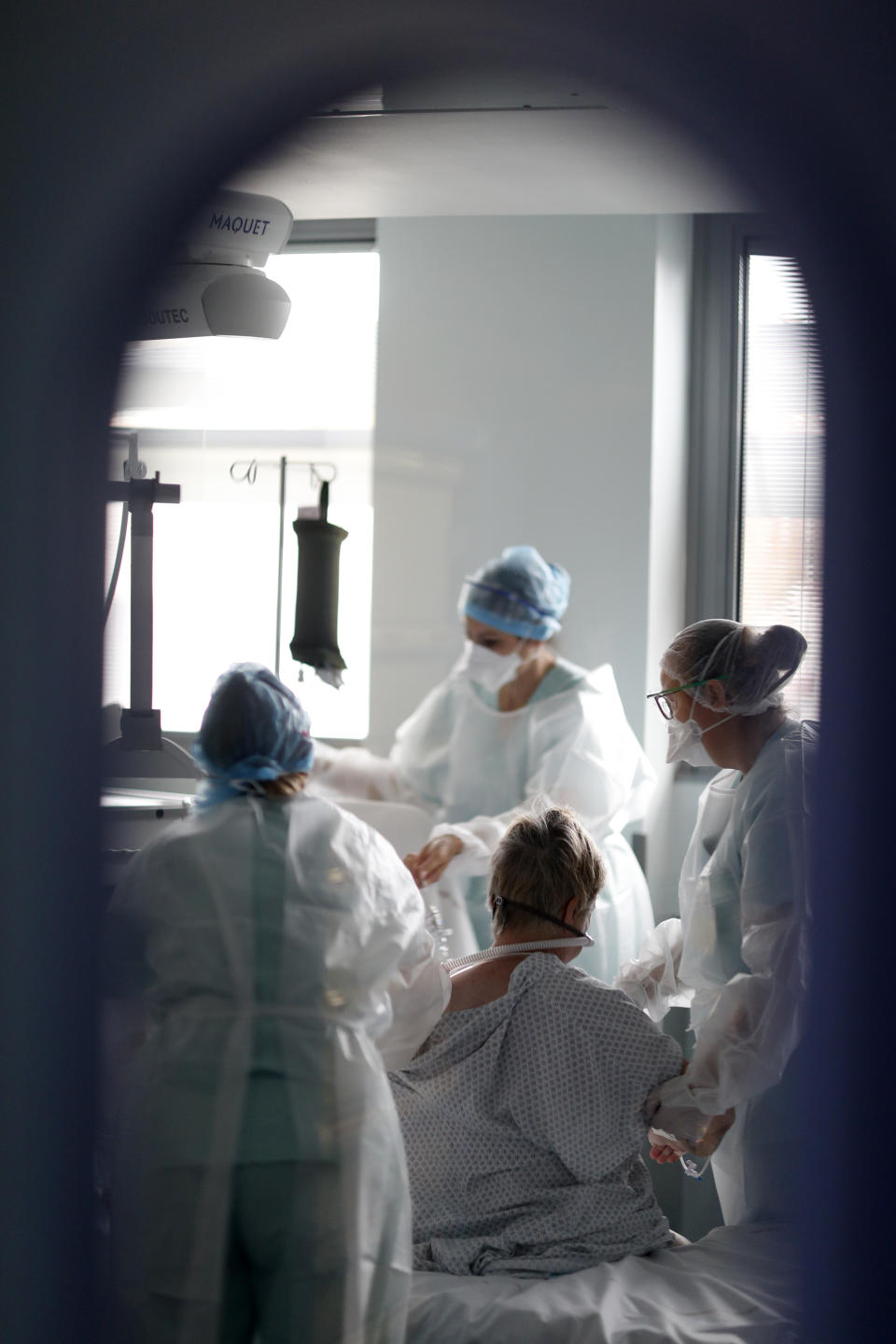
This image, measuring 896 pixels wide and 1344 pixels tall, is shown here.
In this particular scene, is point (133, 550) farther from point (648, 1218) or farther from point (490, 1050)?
point (648, 1218)

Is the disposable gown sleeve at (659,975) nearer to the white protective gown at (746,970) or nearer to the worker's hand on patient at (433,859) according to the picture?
the white protective gown at (746,970)

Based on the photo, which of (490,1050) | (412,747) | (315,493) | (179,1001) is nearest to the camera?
(179,1001)

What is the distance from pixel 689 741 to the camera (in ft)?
5.38

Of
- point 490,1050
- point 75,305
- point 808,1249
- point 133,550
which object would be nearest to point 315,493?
point 133,550

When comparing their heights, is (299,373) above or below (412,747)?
above

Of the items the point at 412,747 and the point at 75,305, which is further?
the point at 412,747

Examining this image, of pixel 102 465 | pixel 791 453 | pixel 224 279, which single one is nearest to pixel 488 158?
pixel 224 279

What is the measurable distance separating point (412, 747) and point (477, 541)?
0.50 metres

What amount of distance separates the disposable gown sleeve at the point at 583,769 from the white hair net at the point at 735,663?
0.64 m

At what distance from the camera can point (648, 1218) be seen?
4.79 feet

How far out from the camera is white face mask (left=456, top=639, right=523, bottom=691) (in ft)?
8.20

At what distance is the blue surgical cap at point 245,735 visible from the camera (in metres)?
1.25

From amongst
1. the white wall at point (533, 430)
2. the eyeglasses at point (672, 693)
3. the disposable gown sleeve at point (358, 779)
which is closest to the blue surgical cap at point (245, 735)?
the eyeglasses at point (672, 693)

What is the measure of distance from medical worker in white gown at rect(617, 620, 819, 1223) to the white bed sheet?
0.36 feet
